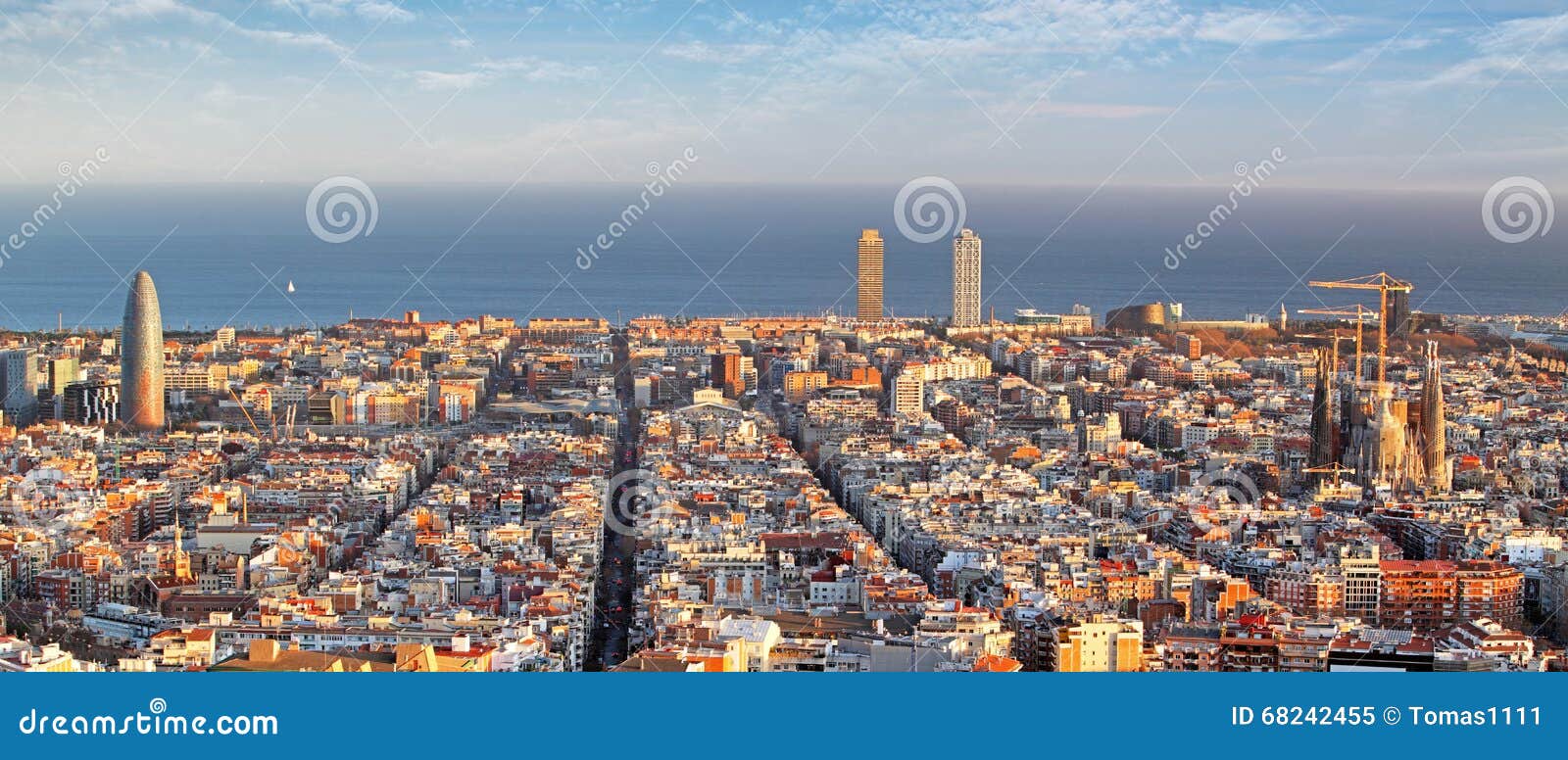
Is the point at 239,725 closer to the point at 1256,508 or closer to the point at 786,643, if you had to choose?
the point at 786,643

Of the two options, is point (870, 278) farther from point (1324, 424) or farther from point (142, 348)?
point (1324, 424)
